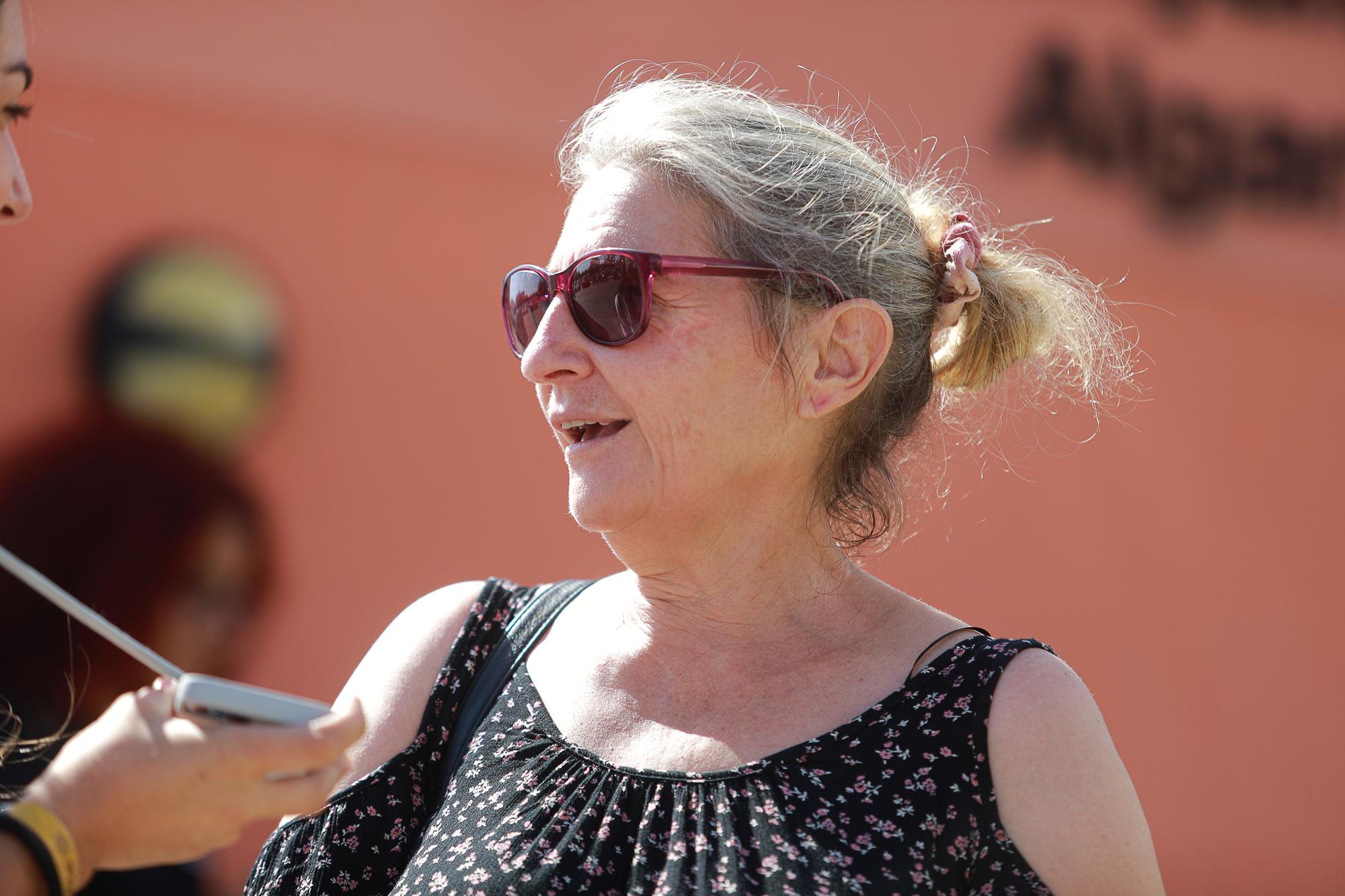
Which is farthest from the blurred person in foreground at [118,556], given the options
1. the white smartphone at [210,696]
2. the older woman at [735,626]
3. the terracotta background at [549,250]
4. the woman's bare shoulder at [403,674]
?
the white smartphone at [210,696]

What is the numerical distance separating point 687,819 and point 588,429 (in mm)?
673

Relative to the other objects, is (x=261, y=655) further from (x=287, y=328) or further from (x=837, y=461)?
(x=837, y=461)

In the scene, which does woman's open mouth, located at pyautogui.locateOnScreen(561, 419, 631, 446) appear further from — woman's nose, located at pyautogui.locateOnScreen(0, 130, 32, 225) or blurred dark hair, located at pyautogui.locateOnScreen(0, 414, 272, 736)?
blurred dark hair, located at pyautogui.locateOnScreen(0, 414, 272, 736)

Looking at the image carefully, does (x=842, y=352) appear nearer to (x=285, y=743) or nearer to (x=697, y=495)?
(x=697, y=495)

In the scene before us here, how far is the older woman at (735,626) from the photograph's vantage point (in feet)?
5.59

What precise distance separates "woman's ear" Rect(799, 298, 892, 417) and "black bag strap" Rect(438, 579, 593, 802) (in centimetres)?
57

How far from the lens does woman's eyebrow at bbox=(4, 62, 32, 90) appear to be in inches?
67.6

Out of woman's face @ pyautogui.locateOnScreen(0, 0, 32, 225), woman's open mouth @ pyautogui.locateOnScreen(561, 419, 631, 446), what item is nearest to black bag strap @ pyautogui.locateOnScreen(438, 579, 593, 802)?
woman's open mouth @ pyautogui.locateOnScreen(561, 419, 631, 446)

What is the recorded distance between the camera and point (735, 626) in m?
2.06

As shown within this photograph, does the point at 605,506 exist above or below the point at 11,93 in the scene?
below

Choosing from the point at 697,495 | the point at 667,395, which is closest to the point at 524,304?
the point at 667,395

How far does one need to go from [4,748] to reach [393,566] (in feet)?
9.44

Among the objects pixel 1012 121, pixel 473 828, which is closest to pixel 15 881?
pixel 473 828

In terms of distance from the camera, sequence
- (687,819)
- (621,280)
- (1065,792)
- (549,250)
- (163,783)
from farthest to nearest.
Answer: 1. (549,250)
2. (621,280)
3. (687,819)
4. (1065,792)
5. (163,783)
